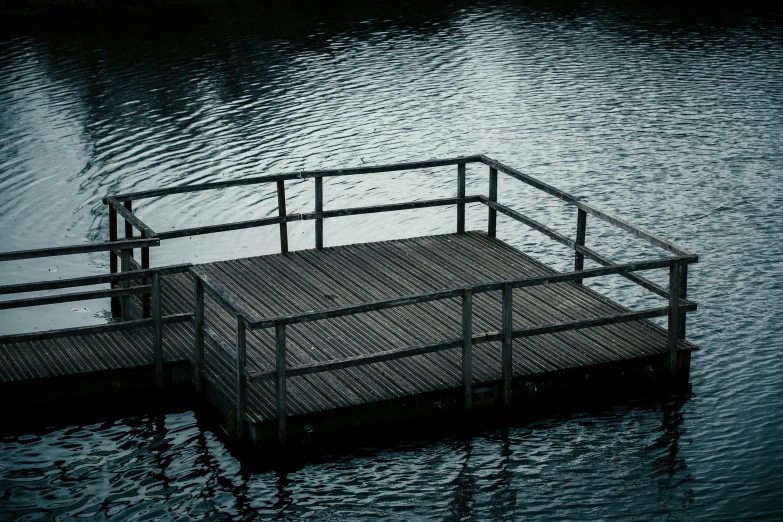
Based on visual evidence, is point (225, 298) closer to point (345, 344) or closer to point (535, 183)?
point (345, 344)

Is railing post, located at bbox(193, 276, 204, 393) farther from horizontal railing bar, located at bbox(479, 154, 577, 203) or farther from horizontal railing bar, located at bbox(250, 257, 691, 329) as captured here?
horizontal railing bar, located at bbox(479, 154, 577, 203)

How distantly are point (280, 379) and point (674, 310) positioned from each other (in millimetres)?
5489

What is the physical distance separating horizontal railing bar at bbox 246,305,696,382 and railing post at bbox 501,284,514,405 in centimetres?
8

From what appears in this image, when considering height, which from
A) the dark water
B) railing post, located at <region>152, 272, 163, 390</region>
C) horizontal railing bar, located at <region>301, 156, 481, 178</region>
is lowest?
the dark water

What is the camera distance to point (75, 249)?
16422 millimetres

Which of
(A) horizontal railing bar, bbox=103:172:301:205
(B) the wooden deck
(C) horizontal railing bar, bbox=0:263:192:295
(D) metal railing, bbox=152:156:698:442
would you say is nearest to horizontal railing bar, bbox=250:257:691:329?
(D) metal railing, bbox=152:156:698:442

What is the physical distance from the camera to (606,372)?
16422 mm

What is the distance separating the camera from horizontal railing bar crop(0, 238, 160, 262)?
52.9 feet

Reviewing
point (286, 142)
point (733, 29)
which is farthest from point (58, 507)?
point (733, 29)

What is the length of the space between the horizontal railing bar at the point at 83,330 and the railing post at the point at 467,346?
3.80 m

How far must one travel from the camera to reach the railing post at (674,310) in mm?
16281

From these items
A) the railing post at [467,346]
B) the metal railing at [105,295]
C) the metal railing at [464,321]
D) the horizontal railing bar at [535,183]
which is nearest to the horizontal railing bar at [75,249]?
the metal railing at [105,295]

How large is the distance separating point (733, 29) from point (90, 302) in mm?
33601

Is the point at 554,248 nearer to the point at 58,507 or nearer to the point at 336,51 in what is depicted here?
the point at 58,507
